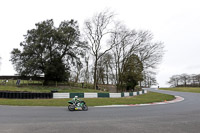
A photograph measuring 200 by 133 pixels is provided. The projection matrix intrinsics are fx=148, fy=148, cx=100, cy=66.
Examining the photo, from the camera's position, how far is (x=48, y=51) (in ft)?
113

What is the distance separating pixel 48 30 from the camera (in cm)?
3466

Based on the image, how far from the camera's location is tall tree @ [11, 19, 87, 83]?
32.9m

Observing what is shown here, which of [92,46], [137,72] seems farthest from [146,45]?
[92,46]

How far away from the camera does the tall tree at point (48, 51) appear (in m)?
32.9

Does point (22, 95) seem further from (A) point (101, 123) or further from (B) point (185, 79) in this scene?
(B) point (185, 79)

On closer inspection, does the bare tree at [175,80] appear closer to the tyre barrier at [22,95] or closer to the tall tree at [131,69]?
the tall tree at [131,69]

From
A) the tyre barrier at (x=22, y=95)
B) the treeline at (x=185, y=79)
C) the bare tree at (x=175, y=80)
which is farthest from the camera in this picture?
the bare tree at (x=175, y=80)

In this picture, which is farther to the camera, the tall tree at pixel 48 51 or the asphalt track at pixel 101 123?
the tall tree at pixel 48 51

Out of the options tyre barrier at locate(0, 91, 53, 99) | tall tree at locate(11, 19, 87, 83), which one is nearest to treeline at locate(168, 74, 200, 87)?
tall tree at locate(11, 19, 87, 83)

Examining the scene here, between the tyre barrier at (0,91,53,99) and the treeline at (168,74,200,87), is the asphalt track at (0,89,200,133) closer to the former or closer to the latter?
the tyre barrier at (0,91,53,99)

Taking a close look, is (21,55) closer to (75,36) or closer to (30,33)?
(30,33)

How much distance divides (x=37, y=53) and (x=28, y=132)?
102 feet

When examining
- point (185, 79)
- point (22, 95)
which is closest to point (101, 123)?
point (22, 95)

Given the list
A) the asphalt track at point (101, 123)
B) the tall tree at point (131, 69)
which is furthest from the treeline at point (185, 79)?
the asphalt track at point (101, 123)
